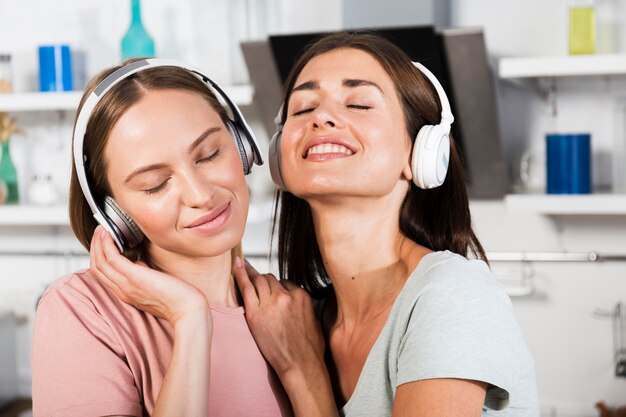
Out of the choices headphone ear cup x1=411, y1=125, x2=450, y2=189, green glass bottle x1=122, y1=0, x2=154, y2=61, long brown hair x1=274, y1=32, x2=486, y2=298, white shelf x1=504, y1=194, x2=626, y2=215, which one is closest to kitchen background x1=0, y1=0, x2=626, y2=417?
white shelf x1=504, y1=194, x2=626, y2=215

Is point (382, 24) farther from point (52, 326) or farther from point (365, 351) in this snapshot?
point (52, 326)

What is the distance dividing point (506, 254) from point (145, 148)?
1.83m

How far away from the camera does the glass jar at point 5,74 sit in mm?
3074

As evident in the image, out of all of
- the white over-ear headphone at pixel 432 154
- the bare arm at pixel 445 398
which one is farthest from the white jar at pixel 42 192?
the bare arm at pixel 445 398

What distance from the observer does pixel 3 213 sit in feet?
9.88

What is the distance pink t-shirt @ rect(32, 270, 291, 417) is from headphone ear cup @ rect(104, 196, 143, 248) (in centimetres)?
8

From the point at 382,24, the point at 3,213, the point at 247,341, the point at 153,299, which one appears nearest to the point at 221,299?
the point at 247,341

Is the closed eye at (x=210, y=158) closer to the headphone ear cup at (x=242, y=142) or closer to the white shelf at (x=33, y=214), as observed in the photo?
the headphone ear cup at (x=242, y=142)

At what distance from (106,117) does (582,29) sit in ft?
5.59

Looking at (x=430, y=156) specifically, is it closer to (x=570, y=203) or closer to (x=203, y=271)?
(x=203, y=271)

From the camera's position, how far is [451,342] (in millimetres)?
1122

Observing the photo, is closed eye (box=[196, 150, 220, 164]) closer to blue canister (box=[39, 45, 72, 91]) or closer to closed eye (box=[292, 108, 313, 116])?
closed eye (box=[292, 108, 313, 116])

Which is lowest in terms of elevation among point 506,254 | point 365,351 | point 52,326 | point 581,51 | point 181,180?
point 506,254

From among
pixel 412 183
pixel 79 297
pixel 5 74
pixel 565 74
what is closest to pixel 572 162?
pixel 565 74
